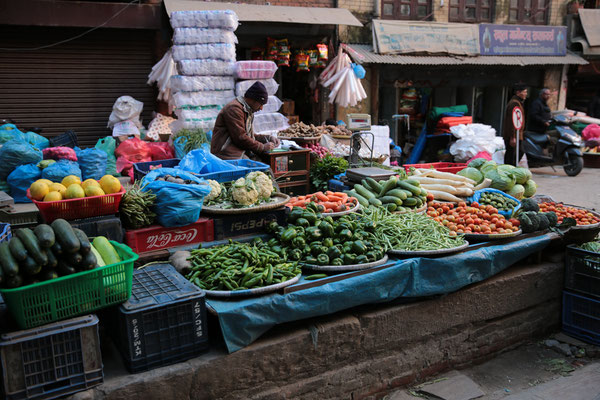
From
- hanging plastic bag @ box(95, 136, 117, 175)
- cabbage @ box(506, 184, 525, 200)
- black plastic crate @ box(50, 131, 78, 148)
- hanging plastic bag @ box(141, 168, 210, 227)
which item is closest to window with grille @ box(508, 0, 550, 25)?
cabbage @ box(506, 184, 525, 200)

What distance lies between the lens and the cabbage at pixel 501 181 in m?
6.38

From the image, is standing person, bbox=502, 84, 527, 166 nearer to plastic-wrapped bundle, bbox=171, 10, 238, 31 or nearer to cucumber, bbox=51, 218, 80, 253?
A: plastic-wrapped bundle, bbox=171, 10, 238, 31

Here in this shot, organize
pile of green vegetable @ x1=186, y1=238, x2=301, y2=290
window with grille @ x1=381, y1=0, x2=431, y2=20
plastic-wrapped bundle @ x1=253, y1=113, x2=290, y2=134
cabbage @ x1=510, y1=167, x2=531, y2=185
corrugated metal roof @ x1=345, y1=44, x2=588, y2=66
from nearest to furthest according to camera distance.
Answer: pile of green vegetable @ x1=186, y1=238, x2=301, y2=290 < cabbage @ x1=510, y1=167, x2=531, y2=185 < plastic-wrapped bundle @ x1=253, y1=113, x2=290, y2=134 < corrugated metal roof @ x1=345, y1=44, x2=588, y2=66 < window with grille @ x1=381, y1=0, x2=431, y2=20

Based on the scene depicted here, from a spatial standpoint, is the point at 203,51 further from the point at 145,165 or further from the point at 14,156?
the point at 14,156

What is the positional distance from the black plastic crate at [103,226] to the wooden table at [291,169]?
125 inches

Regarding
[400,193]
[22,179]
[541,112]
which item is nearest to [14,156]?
[22,179]

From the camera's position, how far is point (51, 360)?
2867 millimetres

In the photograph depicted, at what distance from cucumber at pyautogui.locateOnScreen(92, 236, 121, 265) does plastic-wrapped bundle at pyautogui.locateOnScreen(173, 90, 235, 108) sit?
500cm

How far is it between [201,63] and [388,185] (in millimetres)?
4021

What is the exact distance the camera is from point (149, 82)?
9.75 m

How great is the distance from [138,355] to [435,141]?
10.9 meters

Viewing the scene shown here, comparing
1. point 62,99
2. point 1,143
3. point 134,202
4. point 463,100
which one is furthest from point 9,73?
point 463,100

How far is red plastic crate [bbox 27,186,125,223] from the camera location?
3695mm

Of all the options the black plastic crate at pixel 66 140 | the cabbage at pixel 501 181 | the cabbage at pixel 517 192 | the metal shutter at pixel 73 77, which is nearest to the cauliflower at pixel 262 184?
the cabbage at pixel 501 181
